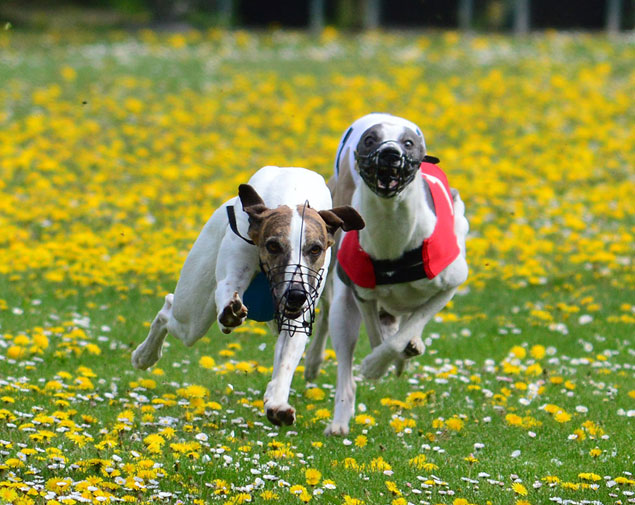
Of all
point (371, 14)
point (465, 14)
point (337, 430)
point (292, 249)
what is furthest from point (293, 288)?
point (371, 14)

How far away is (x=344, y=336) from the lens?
271 inches

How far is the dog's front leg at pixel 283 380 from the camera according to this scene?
17.7 ft

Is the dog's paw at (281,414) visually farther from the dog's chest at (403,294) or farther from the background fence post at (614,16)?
the background fence post at (614,16)

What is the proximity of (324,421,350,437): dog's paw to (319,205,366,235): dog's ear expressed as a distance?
1.52m

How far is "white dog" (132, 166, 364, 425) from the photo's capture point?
503 centimetres

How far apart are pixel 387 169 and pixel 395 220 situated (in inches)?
20.2

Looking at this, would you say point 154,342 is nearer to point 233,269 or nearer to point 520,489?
point 233,269

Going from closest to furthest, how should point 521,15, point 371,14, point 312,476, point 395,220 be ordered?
1. point 312,476
2. point 395,220
3. point 521,15
4. point 371,14

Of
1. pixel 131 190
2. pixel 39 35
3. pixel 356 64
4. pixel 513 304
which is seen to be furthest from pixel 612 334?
pixel 39 35

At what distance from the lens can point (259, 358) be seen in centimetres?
828

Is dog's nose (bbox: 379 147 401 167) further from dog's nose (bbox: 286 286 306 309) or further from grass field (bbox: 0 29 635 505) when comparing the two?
grass field (bbox: 0 29 635 505)

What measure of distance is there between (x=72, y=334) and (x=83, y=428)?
2.00 m

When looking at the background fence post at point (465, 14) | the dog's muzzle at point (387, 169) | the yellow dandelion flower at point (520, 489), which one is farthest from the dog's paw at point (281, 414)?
the background fence post at point (465, 14)

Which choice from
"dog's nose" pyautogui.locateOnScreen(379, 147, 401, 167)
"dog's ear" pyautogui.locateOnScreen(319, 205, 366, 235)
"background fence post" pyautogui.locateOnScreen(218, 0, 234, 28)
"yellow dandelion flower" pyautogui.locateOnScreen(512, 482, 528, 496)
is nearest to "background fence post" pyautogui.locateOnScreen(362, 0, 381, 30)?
"background fence post" pyautogui.locateOnScreen(218, 0, 234, 28)
